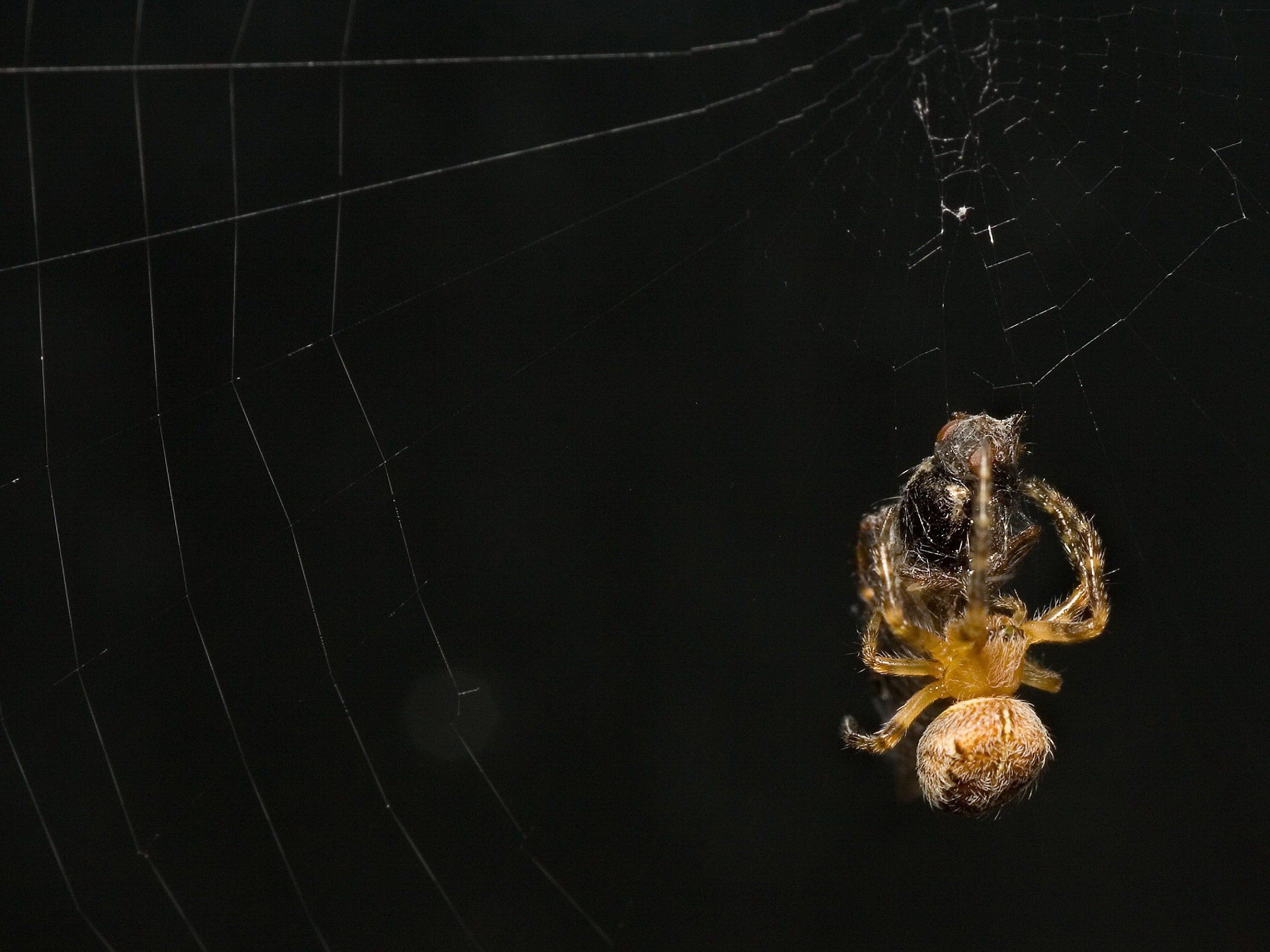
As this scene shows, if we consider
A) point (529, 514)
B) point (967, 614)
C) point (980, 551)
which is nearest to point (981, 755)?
point (967, 614)

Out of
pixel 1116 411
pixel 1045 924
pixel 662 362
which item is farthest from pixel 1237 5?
pixel 1045 924

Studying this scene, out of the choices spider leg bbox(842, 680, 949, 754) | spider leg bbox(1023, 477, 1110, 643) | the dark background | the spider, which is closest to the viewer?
the spider

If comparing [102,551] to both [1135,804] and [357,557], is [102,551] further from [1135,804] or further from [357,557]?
[1135,804]

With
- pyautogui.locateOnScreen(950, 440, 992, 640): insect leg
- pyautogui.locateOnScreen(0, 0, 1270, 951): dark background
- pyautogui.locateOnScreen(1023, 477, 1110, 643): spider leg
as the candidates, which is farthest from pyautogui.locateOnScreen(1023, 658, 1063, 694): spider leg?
pyautogui.locateOnScreen(0, 0, 1270, 951): dark background

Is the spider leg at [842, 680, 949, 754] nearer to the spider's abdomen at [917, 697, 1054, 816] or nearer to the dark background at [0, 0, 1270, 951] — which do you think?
the spider's abdomen at [917, 697, 1054, 816]

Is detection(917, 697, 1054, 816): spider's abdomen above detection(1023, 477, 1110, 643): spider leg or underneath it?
underneath

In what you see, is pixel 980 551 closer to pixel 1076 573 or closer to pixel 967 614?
pixel 967 614

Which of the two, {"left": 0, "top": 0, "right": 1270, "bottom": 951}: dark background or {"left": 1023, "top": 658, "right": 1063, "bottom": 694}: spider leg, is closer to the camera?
{"left": 1023, "top": 658, "right": 1063, "bottom": 694}: spider leg
